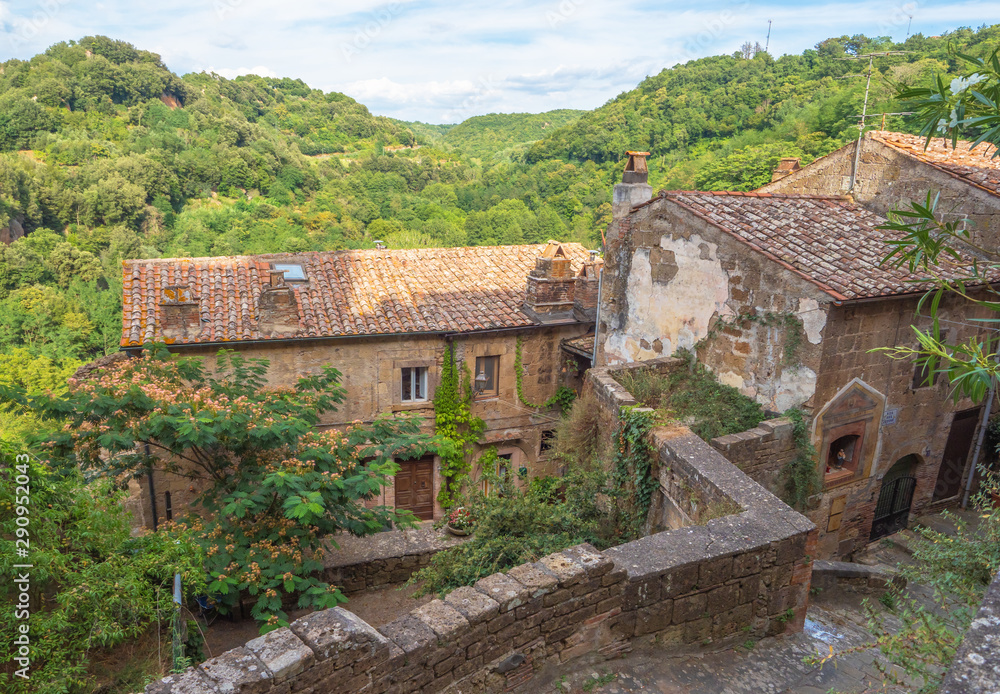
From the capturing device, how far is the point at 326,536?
25.8ft

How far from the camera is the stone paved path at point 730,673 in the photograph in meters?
4.77

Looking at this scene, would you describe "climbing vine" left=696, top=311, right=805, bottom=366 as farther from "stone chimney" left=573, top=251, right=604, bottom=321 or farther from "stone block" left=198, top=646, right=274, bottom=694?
"stone block" left=198, top=646, right=274, bottom=694

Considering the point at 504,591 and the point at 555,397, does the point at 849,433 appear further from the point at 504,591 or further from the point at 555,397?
the point at 555,397

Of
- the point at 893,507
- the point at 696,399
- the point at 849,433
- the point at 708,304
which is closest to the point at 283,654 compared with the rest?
the point at 696,399

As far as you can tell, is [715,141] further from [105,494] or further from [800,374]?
[105,494]

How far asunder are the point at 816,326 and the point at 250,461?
782 centimetres

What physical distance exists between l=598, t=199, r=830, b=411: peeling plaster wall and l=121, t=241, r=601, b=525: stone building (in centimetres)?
344

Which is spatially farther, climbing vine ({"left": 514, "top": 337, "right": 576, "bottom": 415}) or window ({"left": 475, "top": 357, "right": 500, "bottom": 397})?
climbing vine ({"left": 514, "top": 337, "right": 576, "bottom": 415})

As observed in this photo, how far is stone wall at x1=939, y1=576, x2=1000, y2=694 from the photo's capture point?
88.7 inches

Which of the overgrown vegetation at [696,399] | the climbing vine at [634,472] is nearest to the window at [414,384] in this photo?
the overgrown vegetation at [696,399]

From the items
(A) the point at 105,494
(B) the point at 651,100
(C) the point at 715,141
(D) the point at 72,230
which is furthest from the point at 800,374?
(D) the point at 72,230

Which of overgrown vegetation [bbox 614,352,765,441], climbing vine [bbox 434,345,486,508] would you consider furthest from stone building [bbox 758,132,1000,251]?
climbing vine [bbox 434,345,486,508]

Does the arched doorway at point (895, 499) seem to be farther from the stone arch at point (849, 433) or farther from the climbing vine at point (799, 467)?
the climbing vine at point (799, 467)

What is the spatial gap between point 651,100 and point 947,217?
3806 cm
